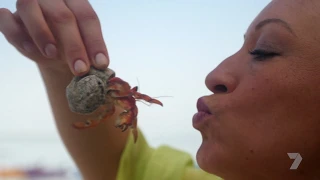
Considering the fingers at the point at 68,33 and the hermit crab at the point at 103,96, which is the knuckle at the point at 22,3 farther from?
the hermit crab at the point at 103,96

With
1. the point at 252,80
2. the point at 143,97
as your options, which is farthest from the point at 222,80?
the point at 143,97

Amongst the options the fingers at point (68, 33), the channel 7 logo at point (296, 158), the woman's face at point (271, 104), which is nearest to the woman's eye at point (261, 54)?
the woman's face at point (271, 104)

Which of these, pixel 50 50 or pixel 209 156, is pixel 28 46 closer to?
pixel 50 50

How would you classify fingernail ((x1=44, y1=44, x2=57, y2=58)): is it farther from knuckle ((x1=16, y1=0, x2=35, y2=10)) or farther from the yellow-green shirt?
the yellow-green shirt

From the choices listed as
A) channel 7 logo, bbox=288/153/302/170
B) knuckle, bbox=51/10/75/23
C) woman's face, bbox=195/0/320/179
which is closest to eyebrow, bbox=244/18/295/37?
woman's face, bbox=195/0/320/179

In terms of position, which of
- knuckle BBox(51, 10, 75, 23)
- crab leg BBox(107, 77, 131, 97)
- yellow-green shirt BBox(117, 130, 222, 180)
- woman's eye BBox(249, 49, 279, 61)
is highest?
knuckle BBox(51, 10, 75, 23)
